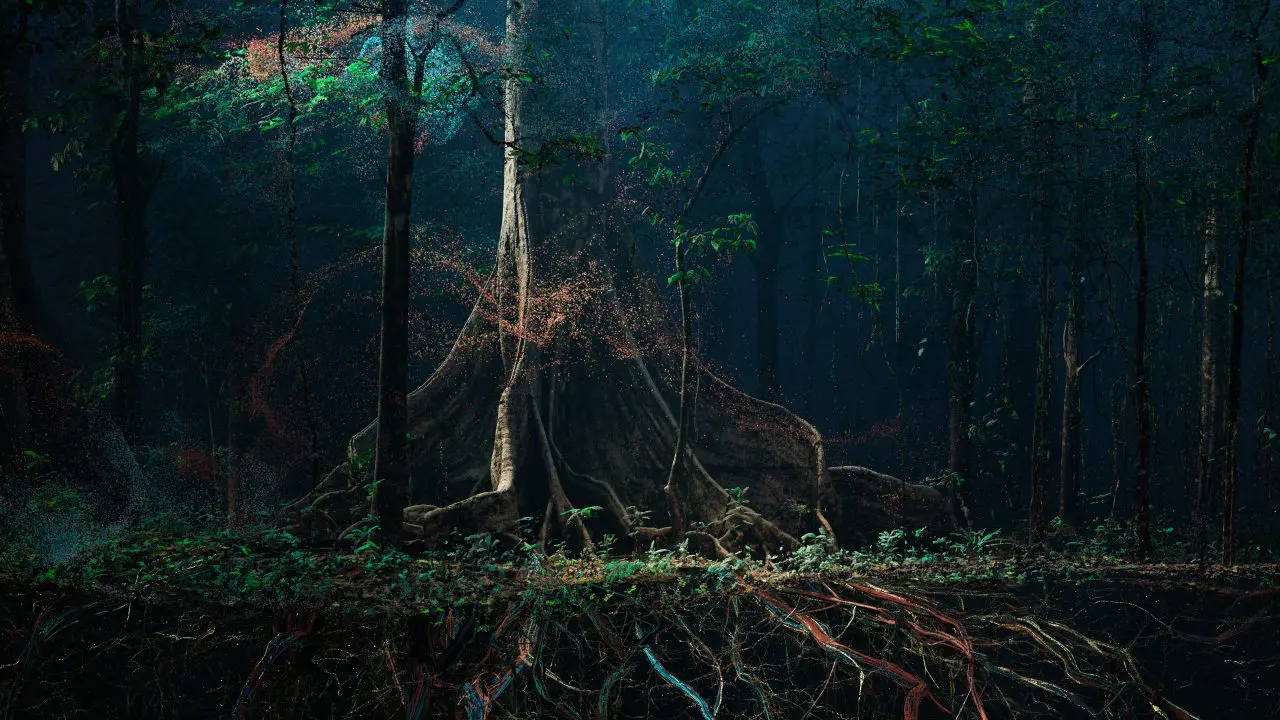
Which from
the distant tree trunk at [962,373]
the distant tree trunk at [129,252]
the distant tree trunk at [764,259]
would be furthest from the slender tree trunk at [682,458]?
the distant tree trunk at [764,259]

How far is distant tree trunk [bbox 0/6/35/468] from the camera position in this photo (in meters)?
7.27

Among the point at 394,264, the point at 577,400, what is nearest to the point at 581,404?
the point at 577,400

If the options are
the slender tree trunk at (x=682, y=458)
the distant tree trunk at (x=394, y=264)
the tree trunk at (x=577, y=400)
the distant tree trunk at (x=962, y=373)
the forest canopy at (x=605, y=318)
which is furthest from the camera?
the distant tree trunk at (x=962, y=373)

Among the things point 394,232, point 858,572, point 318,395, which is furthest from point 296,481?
point 858,572

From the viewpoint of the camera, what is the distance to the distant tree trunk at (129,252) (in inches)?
321

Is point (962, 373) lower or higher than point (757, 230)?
lower

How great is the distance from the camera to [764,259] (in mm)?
14820

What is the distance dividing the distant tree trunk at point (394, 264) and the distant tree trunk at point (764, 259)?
890 cm

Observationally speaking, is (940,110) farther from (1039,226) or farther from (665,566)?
(665,566)

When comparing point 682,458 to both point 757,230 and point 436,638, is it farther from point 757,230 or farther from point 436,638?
point 757,230

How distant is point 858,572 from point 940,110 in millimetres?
6348

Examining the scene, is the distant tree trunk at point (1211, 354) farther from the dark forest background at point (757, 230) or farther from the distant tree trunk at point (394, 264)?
the distant tree trunk at point (394, 264)

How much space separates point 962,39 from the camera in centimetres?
1002

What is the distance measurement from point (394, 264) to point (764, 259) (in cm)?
931
